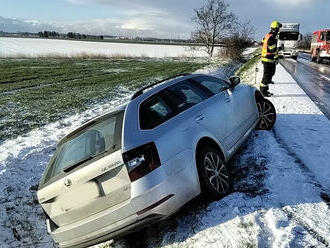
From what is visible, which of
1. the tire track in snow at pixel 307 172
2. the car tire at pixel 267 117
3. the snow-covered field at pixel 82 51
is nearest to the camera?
the tire track in snow at pixel 307 172

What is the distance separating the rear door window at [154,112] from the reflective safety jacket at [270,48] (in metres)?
6.67

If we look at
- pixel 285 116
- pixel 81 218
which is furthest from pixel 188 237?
pixel 285 116

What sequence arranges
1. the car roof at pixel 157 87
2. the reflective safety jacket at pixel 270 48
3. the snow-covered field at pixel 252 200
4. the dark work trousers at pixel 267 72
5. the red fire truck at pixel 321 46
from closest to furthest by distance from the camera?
the snow-covered field at pixel 252 200 → the car roof at pixel 157 87 → the reflective safety jacket at pixel 270 48 → the dark work trousers at pixel 267 72 → the red fire truck at pixel 321 46

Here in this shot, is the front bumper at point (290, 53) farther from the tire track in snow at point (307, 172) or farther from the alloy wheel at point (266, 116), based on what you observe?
the tire track in snow at point (307, 172)

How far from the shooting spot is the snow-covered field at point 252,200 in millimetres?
3664

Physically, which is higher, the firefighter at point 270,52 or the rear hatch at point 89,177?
the firefighter at point 270,52

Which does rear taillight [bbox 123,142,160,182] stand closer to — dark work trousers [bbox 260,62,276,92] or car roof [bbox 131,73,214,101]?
car roof [bbox 131,73,214,101]

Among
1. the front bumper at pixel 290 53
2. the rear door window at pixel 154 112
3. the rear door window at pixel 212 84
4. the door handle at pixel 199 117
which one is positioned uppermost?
the rear door window at pixel 212 84

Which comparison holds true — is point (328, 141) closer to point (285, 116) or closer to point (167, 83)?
point (285, 116)

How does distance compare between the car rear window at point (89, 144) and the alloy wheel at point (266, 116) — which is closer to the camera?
the car rear window at point (89, 144)

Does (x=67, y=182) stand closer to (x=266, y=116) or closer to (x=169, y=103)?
(x=169, y=103)

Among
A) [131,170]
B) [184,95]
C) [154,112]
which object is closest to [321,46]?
[184,95]

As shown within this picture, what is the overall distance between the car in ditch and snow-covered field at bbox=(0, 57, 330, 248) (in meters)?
0.39

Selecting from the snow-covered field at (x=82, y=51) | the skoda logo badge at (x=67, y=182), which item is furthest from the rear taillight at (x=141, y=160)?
the snow-covered field at (x=82, y=51)
